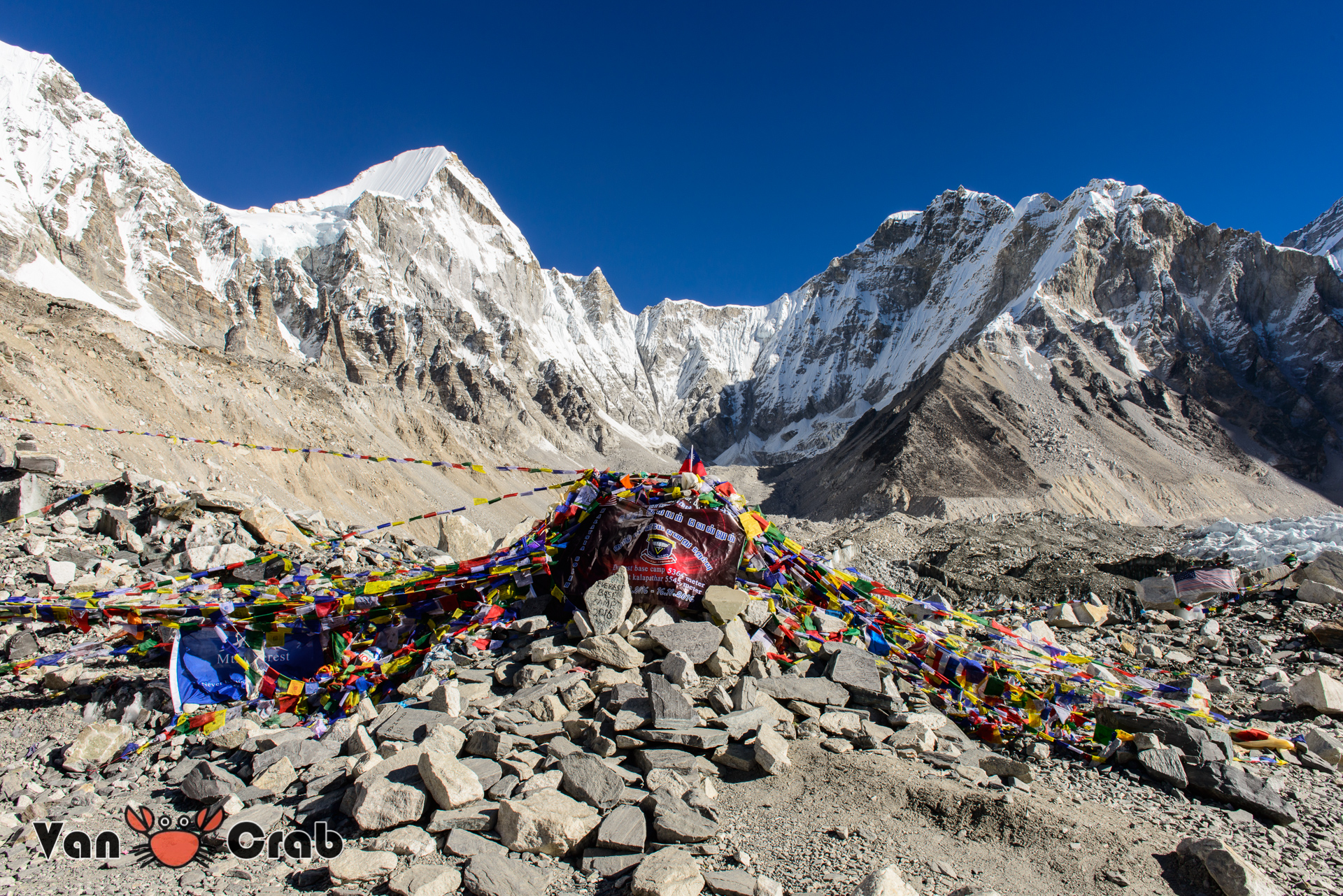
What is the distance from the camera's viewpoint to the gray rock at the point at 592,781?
3096 millimetres

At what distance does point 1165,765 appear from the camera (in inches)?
152

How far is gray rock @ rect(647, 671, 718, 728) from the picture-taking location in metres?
3.70

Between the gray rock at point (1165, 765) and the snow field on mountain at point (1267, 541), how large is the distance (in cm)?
1012

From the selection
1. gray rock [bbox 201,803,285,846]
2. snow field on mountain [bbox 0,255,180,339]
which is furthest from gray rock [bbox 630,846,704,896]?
snow field on mountain [bbox 0,255,180,339]

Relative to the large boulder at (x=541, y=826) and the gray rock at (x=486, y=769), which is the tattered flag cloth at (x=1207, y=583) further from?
the gray rock at (x=486, y=769)

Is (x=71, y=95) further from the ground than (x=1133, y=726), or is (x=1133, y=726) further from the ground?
(x=71, y=95)

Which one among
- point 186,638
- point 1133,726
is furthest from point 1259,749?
point 186,638

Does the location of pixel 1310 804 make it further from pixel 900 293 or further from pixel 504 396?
pixel 900 293

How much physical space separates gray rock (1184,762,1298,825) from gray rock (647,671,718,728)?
296 centimetres

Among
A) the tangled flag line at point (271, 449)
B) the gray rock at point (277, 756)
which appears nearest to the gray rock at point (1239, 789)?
the tangled flag line at point (271, 449)

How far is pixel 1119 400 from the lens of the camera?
59.3m

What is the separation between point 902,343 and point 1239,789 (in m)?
129

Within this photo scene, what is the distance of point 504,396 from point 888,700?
8878 cm

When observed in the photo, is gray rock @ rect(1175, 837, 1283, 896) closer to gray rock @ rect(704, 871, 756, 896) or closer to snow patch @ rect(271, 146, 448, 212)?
gray rock @ rect(704, 871, 756, 896)
